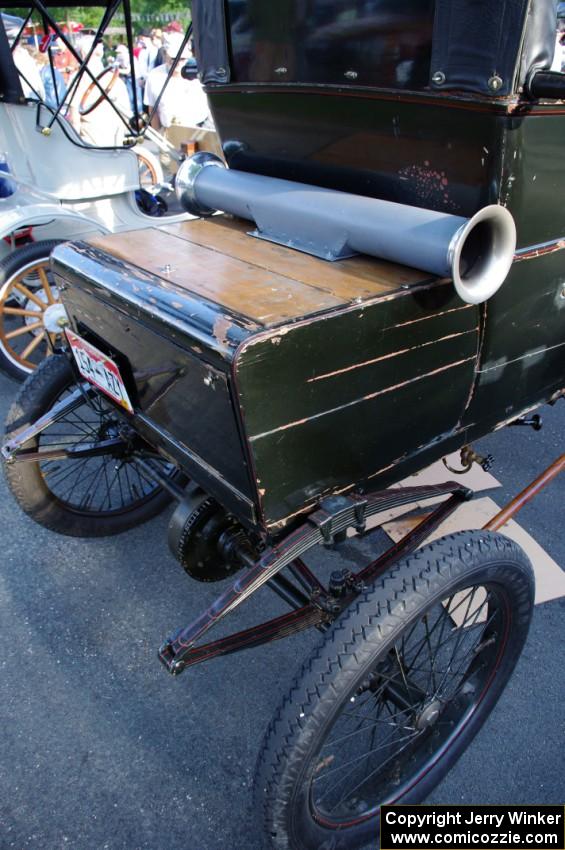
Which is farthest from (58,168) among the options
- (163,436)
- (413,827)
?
(413,827)

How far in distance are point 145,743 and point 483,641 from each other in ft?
3.37

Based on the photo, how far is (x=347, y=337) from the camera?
1311mm

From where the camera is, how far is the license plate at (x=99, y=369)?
170cm

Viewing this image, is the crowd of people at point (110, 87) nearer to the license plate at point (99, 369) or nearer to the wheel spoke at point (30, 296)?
the wheel spoke at point (30, 296)

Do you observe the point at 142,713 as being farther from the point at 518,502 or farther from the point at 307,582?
the point at 518,502

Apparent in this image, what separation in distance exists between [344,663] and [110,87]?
6.48m

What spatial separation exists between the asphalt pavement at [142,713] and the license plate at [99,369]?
876 mm

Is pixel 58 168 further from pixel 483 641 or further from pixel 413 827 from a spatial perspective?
pixel 413 827

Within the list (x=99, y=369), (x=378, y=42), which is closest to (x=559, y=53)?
(x=378, y=42)

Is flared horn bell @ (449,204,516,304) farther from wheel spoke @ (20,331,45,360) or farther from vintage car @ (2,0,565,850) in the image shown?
wheel spoke @ (20,331,45,360)

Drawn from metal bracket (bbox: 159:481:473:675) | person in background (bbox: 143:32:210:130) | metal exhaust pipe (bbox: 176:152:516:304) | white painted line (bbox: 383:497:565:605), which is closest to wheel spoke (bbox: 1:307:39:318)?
metal exhaust pipe (bbox: 176:152:516:304)

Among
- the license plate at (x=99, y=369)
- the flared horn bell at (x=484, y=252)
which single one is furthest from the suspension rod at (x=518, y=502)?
the license plate at (x=99, y=369)

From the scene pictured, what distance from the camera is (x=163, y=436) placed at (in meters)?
1.64

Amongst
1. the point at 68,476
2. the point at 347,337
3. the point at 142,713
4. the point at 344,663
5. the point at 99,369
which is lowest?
the point at 142,713
